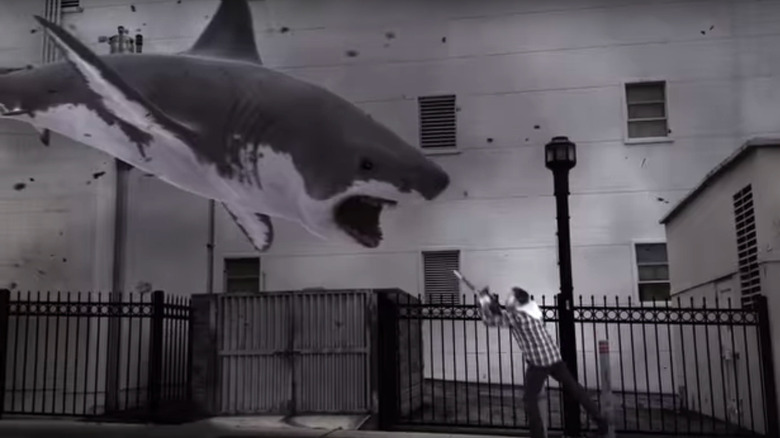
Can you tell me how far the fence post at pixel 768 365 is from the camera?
417cm

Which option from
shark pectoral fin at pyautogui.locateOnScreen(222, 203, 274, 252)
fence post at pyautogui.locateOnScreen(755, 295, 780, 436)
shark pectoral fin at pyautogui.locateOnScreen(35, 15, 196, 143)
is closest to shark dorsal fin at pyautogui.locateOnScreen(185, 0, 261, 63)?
shark pectoral fin at pyautogui.locateOnScreen(35, 15, 196, 143)

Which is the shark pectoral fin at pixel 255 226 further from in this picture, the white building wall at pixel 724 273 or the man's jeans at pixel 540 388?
the white building wall at pixel 724 273

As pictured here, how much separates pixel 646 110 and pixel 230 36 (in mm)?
2655

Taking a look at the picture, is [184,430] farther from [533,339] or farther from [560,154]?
[560,154]

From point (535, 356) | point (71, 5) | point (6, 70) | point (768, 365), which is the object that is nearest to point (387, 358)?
point (535, 356)

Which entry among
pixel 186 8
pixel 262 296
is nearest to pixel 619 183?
pixel 262 296

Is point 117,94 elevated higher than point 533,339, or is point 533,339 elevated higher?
point 117,94

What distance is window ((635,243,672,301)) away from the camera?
15.9 feet

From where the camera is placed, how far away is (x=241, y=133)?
3.12 metres

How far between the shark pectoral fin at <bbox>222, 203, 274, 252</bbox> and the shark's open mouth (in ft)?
1.73

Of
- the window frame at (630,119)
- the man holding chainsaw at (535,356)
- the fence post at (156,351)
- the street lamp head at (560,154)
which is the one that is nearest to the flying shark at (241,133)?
the man holding chainsaw at (535,356)

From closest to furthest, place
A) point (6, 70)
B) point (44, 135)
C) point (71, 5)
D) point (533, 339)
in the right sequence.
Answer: point (533, 339), point (6, 70), point (44, 135), point (71, 5)

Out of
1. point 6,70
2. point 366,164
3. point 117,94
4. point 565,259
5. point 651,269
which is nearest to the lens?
point 117,94

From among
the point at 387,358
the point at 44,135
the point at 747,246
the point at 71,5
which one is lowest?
the point at 387,358
